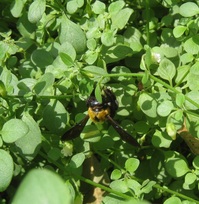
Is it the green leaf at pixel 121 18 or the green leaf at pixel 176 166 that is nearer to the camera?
the green leaf at pixel 176 166

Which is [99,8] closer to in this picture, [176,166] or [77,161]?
[77,161]

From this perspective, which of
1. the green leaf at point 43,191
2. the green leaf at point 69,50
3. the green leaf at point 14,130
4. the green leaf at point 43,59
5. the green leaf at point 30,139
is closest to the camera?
the green leaf at point 43,191

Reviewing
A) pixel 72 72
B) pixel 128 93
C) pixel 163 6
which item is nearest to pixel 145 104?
pixel 128 93

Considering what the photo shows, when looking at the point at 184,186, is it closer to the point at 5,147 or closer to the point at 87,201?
the point at 87,201

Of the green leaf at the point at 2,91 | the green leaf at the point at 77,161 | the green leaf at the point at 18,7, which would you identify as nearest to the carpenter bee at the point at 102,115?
the green leaf at the point at 77,161

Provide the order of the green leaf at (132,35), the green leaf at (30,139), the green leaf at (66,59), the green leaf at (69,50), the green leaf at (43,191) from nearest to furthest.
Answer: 1. the green leaf at (43,191)
2. the green leaf at (66,59)
3. the green leaf at (30,139)
4. the green leaf at (69,50)
5. the green leaf at (132,35)

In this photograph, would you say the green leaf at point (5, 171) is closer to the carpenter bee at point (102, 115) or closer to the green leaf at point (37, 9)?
the carpenter bee at point (102, 115)
